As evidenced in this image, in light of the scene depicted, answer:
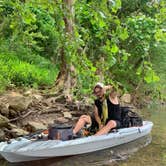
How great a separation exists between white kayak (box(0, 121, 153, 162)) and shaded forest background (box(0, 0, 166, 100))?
1.13 metres

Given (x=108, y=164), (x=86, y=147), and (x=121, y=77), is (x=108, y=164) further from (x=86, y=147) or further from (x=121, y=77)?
(x=121, y=77)

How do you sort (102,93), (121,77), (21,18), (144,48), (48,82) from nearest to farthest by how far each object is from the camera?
(144,48) → (21,18) → (102,93) → (48,82) → (121,77)

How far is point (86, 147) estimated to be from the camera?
328 inches

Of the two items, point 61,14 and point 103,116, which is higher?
point 61,14

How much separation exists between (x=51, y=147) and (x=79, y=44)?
185 cm

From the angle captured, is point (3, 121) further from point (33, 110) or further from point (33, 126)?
point (33, 110)

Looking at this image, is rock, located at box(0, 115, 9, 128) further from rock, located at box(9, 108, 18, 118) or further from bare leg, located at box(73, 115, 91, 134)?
bare leg, located at box(73, 115, 91, 134)

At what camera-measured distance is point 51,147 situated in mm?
7488

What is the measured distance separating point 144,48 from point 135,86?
14934 mm

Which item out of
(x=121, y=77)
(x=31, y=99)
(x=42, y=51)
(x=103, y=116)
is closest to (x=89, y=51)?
(x=42, y=51)

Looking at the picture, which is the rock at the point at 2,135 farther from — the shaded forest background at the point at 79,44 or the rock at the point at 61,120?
Answer: the rock at the point at 61,120

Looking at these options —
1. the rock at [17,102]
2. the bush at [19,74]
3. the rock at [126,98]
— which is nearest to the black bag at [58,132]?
the rock at [17,102]

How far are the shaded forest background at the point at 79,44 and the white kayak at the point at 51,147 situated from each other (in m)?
1.13

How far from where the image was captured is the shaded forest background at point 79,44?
224 inches
